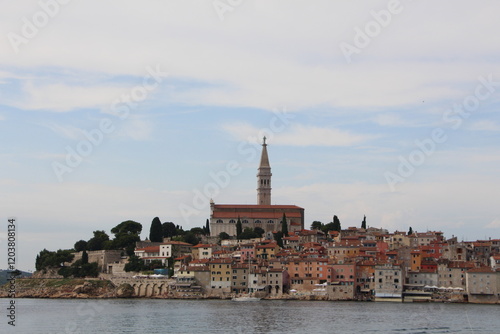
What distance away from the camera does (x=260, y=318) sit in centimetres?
5016

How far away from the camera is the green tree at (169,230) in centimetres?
10157

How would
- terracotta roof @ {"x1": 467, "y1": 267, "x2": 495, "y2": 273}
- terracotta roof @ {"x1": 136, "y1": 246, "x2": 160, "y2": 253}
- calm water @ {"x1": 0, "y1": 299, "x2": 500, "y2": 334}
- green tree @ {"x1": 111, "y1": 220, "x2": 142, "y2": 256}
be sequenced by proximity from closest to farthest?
1. calm water @ {"x1": 0, "y1": 299, "x2": 500, "y2": 334}
2. terracotta roof @ {"x1": 467, "y1": 267, "x2": 495, "y2": 273}
3. terracotta roof @ {"x1": 136, "y1": 246, "x2": 160, "y2": 253}
4. green tree @ {"x1": 111, "y1": 220, "x2": 142, "y2": 256}

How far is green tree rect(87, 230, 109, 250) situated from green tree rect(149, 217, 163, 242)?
5.51 metres

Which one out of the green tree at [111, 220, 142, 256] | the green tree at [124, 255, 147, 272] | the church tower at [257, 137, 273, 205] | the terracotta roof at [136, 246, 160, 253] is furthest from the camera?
the church tower at [257, 137, 273, 205]

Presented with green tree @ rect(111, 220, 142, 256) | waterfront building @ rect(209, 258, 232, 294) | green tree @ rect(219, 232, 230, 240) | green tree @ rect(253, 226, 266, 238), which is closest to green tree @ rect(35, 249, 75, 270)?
green tree @ rect(111, 220, 142, 256)

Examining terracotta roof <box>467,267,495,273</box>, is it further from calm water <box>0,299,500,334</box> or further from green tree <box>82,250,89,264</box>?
green tree <box>82,250,89,264</box>

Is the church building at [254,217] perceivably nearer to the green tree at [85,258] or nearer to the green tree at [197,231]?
the green tree at [197,231]

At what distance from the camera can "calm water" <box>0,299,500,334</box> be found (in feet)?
144

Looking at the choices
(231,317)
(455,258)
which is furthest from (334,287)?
(231,317)

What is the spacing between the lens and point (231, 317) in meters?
51.0

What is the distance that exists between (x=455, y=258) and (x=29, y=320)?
44738 mm

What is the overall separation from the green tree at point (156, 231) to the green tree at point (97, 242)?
5509mm

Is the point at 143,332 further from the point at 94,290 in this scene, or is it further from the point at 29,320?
the point at 94,290

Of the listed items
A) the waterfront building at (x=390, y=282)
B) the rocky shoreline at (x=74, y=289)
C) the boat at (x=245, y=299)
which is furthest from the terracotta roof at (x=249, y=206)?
the waterfront building at (x=390, y=282)
